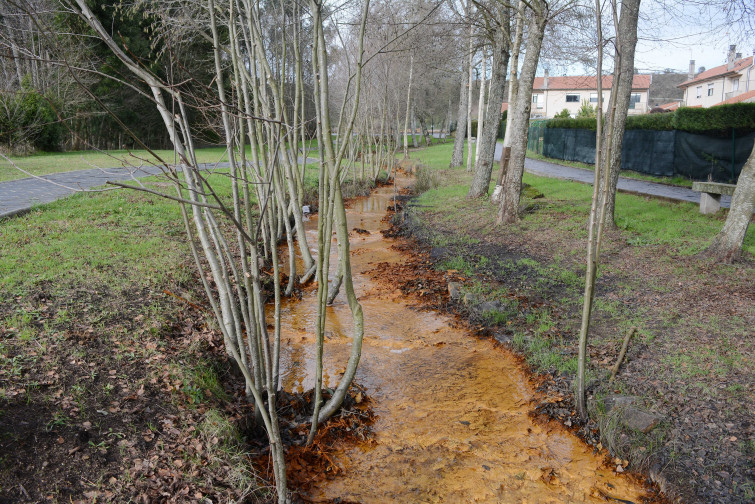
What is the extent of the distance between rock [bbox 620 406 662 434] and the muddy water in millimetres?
333

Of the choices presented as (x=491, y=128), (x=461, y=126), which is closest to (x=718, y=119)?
(x=491, y=128)

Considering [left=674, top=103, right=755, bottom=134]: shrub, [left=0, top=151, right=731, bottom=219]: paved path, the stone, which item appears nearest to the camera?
[left=0, top=151, right=731, bottom=219]: paved path

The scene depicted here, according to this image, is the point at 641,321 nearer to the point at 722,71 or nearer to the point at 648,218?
the point at 648,218

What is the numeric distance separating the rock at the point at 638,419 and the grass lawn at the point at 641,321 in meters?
0.03

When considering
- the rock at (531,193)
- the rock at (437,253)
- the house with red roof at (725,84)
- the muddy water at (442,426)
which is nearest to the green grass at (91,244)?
the muddy water at (442,426)

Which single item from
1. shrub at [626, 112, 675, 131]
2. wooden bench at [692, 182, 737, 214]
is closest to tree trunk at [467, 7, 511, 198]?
wooden bench at [692, 182, 737, 214]

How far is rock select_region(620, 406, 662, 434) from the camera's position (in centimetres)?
359

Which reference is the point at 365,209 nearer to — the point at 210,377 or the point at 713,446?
the point at 210,377

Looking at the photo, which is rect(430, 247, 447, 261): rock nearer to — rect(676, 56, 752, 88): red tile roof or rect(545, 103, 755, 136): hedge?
rect(545, 103, 755, 136): hedge

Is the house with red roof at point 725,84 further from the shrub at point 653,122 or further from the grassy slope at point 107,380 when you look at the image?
the grassy slope at point 107,380

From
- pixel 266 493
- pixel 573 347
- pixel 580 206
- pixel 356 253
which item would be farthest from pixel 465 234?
pixel 266 493

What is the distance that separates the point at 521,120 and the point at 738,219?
3.81m

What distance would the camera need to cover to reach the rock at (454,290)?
6.67 meters

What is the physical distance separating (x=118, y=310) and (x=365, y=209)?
1030cm
